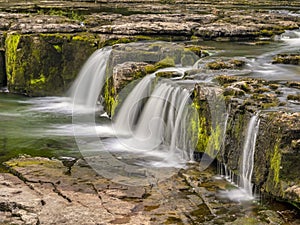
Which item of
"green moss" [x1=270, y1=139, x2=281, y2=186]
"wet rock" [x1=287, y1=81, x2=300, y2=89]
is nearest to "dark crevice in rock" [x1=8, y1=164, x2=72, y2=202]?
"green moss" [x1=270, y1=139, x2=281, y2=186]

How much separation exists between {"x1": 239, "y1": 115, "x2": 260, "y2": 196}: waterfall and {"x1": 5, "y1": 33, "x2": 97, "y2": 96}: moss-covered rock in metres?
12.5

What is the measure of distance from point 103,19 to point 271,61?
1187 cm

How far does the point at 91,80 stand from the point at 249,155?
10.7 m

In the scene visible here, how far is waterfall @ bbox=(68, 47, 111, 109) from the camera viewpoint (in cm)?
2008

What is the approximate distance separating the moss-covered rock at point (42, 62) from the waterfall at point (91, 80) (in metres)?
1.05

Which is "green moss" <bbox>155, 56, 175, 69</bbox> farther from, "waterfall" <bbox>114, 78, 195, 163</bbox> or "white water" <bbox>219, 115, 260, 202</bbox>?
"white water" <bbox>219, 115, 260, 202</bbox>

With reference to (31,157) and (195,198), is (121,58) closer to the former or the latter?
(31,157)

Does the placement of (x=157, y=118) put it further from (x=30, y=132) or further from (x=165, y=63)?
(x=30, y=132)

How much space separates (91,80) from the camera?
68.6 ft

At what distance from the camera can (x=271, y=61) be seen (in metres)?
18.2

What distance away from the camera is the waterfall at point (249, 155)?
444 inches

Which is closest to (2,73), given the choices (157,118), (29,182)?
(157,118)

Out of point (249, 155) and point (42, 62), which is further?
point (42, 62)

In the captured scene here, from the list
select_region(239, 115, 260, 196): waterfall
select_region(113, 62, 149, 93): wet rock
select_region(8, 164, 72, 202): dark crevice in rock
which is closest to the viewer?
select_region(8, 164, 72, 202): dark crevice in rock
